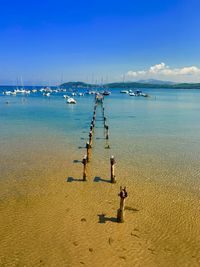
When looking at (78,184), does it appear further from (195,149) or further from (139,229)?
(195,149)

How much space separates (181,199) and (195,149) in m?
14.3

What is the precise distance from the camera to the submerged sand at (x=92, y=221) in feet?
39.7

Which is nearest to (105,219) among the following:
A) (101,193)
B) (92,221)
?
(92,221)

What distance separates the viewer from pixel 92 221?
48.9 feet

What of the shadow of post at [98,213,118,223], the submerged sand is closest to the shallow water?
the submerged sand

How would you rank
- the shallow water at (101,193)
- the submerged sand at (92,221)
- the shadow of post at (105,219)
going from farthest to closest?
the shadow of post at (105,219), the shallow water at (101,193), the submerged sand at (92,221)

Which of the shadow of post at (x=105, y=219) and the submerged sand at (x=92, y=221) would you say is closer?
the submerged sand at (x=92, y=221)

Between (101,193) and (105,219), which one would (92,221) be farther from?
(101,193)

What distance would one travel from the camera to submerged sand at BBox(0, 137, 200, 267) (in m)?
12.1

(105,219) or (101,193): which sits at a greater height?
(101,193)

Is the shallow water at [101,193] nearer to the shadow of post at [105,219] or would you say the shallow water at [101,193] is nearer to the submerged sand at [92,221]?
the submerged sand at [92,221]

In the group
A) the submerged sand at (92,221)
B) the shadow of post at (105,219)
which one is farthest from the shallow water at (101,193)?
the shadow of post at (105,219)

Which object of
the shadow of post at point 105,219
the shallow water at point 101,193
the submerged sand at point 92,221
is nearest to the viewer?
the submerged sand at point 92,221

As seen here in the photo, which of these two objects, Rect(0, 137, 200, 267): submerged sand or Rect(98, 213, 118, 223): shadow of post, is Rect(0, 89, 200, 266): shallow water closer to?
Rect(0, 137, 200, 267): submerged sand
